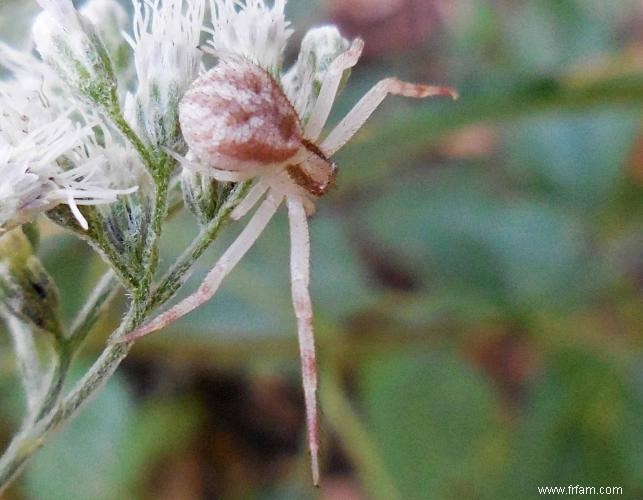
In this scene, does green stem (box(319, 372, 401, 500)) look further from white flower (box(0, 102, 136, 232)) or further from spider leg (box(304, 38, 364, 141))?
white flower (box(0, 102, 136, 232))

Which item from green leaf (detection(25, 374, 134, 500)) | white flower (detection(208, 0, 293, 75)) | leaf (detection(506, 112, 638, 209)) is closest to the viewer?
white flower (detection(208, 0, 293, 75))

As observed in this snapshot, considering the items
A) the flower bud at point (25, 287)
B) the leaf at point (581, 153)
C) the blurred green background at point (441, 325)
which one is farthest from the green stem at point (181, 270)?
the leaf at point (581, 153)

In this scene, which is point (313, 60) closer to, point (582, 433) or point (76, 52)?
point (76, 52)

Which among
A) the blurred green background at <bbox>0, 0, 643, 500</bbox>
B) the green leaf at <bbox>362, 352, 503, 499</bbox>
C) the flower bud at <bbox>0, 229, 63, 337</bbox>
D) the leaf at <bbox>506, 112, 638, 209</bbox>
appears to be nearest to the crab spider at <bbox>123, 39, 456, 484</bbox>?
the flower bud at <bbox>0, 229, 63, 337</bbox>

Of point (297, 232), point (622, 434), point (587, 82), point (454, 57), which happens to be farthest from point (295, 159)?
point (454, 57)

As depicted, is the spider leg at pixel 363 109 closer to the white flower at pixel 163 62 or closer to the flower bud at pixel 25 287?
the white flower at pixel 163 62

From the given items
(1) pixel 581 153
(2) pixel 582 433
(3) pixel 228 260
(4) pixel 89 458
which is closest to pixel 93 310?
(3) pixel 228 260

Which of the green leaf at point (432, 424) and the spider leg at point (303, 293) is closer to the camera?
the spider leg at point (303, 293)

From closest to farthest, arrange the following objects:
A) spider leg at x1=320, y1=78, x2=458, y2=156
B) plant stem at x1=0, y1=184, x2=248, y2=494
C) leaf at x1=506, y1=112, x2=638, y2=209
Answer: plant stem at x1=0, y1=184, x2=248, y2=494
spider leg at x1=320, y1=78, x2=458, y2=156
leaf at x1=506, y1=112, x2=638, y2=209
